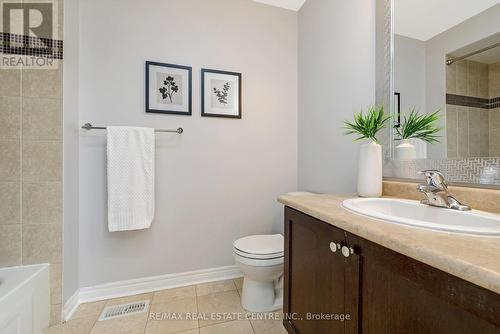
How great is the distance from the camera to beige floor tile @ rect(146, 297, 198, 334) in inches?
49.0

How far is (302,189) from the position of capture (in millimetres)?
1921

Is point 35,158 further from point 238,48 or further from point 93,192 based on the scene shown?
point 238,48

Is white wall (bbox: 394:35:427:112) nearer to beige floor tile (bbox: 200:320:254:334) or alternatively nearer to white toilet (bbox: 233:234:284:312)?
white toilet (bbox: 233:234:284:312)

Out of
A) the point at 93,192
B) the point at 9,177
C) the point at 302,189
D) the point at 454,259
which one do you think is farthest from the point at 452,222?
the point at 9,177

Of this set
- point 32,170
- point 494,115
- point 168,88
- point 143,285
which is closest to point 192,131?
point 168,88

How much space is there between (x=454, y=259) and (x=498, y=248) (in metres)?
0.13

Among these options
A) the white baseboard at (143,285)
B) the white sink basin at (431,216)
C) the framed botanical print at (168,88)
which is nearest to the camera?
the white sink basin at (431,216)

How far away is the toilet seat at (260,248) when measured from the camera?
1.30 meters

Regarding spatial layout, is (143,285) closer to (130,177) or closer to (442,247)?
(130,177)

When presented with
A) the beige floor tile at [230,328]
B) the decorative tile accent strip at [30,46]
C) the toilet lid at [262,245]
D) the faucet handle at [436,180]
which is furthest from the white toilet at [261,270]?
the decorative tile accent strip at [30,46]

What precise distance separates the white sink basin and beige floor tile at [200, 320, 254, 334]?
966 mm

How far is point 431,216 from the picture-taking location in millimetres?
814

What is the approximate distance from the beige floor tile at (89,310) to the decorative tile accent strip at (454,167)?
1959mm

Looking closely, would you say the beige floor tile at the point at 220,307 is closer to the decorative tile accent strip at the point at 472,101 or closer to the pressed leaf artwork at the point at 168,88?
the pressed leaf artwork at the point at 168,88
